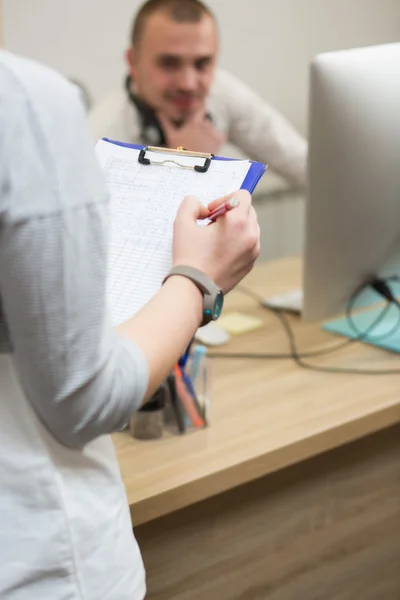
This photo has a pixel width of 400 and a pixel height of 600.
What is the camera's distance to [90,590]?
72 centimetres

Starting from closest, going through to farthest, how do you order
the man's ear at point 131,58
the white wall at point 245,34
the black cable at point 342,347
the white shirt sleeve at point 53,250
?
1. the white shirt sleeve at point 53,250
2. the black cable at point 342,347
3. the man's ear at point 131,58
4. the white wall at point 245,34

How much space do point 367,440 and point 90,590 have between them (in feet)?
2.11

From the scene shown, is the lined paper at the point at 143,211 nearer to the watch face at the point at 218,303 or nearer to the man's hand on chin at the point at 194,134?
the watch face at the point at 218,303

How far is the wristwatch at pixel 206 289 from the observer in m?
0.74

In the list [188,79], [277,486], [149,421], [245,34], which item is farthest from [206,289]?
[245,34]

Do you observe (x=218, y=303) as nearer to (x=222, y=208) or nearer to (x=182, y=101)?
(x=222, y=208)

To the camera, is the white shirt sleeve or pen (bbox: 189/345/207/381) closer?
the white shirt sleeve

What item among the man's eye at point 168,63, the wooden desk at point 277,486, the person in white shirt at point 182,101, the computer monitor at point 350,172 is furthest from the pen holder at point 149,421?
the man's eye at point 168,63

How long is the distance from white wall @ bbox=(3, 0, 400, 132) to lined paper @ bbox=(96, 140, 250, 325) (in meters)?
1.74

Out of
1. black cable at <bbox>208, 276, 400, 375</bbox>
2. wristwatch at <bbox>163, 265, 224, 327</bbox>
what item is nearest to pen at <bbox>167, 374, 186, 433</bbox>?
black cable at <bbox>208, 276, 400, 375</bbox>

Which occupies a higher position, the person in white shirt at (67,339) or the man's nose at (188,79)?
the person in white shirt at (67,339)

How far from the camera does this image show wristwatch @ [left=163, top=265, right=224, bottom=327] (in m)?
0.74

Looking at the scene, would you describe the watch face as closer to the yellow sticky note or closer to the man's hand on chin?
the yellow sticky note

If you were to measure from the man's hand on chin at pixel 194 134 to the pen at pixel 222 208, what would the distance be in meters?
1.48
